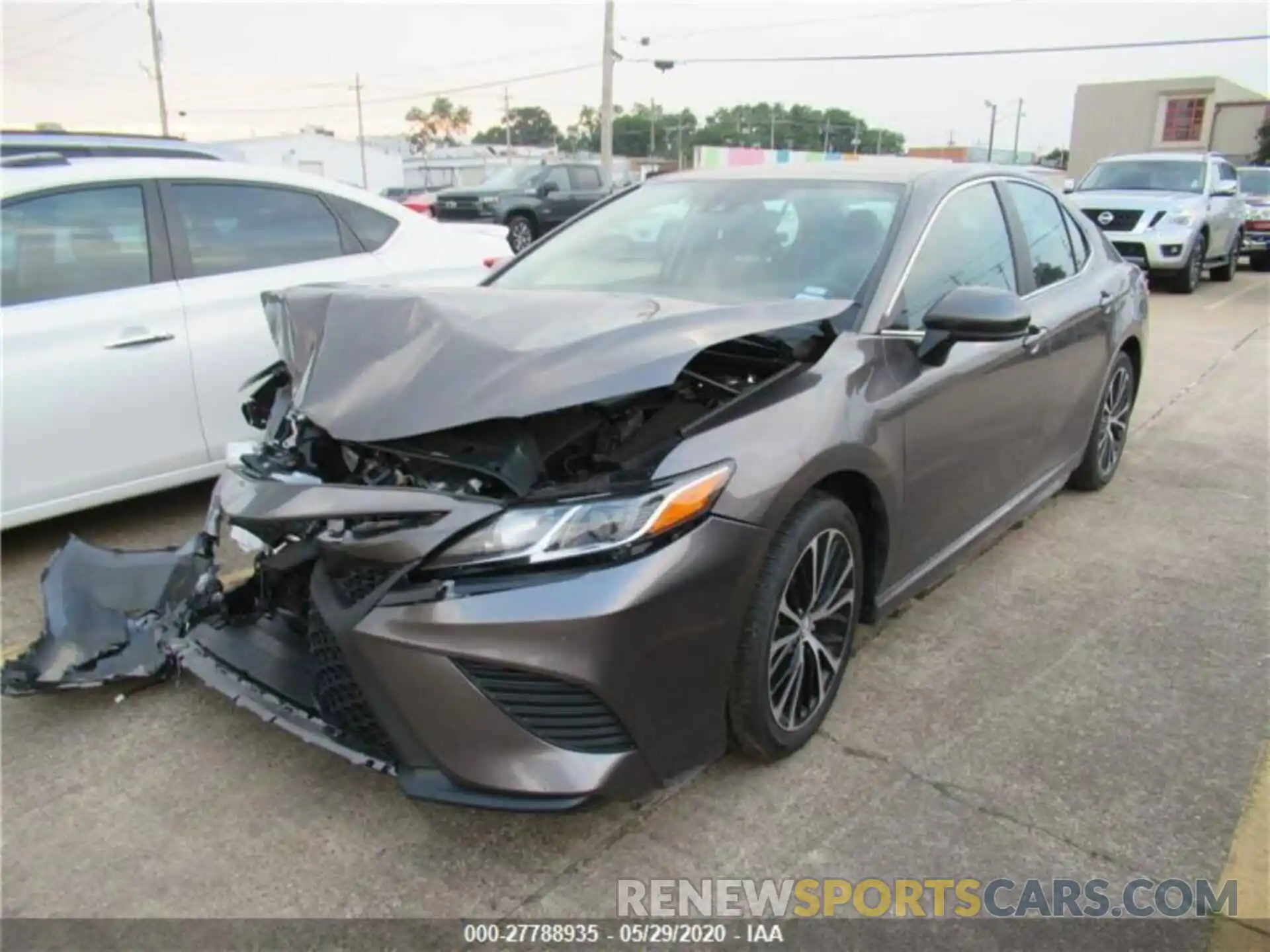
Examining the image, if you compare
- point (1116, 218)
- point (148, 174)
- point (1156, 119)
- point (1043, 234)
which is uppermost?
point (1156, 119)

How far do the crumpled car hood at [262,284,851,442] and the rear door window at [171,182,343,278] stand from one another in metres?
1.84

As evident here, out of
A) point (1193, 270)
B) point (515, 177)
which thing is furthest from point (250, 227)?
point (515, 177)

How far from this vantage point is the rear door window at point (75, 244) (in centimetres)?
388

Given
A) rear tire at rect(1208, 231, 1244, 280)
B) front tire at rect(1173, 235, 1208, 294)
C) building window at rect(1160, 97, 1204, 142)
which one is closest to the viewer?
front tire at rect(1173, 235, 1208, 294)

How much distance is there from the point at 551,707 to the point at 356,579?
1.73ft

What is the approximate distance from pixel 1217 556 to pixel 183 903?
418cm

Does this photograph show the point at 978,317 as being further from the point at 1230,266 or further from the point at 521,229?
the point at 521,229

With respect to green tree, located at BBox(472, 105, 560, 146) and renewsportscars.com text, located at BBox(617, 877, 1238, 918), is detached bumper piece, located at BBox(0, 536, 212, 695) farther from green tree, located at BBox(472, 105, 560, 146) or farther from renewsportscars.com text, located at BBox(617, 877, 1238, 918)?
green tree, located at BBox(472, 105, 560, 146)

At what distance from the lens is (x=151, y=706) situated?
3029 mm

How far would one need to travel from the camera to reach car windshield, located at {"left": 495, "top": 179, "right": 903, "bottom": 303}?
318cm

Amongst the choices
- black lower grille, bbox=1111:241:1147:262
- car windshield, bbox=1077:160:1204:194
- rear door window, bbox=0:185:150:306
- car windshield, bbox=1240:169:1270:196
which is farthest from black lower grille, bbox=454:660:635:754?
car windshield, bbox=1240:169:1270:196

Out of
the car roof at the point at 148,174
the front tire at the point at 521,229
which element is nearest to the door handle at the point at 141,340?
the car roof at the point at 148,174

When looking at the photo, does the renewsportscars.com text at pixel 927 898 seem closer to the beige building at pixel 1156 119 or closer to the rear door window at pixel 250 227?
the rear door window at pixel 250 227

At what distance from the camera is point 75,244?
4.03m
